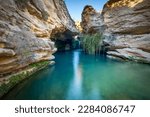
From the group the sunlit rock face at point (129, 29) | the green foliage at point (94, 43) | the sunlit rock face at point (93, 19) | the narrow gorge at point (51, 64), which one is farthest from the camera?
the sunlit rock face at point (93, 19)

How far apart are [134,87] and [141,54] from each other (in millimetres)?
10984

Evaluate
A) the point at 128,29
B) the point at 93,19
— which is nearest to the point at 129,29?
the point at 128,29

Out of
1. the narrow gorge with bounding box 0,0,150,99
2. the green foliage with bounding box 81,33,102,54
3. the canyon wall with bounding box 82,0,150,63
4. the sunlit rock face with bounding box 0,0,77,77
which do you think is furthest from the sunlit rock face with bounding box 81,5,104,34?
the sunlit rock face with bounding box 0,0,77,77

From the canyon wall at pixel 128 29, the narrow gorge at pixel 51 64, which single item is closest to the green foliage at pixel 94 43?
the canyon wall at pixel 128 29

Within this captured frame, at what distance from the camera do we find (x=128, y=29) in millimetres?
23156

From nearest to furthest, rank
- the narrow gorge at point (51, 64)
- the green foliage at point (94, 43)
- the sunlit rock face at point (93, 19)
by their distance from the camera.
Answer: the narrow gorge at point (51, 64)
the green foliage at point (94, 43)
the sunlit rock face at point (93, 19)

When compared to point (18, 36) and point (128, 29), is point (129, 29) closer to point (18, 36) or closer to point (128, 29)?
point (128, 29)

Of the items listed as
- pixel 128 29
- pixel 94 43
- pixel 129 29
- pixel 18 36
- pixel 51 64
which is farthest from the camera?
pixel 94 43

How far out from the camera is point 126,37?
76.6 feet

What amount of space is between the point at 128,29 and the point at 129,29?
0.74ft

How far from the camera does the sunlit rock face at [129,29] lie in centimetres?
1928

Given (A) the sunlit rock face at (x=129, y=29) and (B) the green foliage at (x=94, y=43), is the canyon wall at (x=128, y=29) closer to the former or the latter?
(A) the sunlit rock face at (x=129, y=29)

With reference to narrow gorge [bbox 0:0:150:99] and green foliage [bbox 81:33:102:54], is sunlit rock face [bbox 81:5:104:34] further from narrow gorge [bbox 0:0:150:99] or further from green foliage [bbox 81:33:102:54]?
narrow gorge [bbox 0:0:150:99]

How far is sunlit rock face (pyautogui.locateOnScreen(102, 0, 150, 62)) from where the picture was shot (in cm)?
1928
